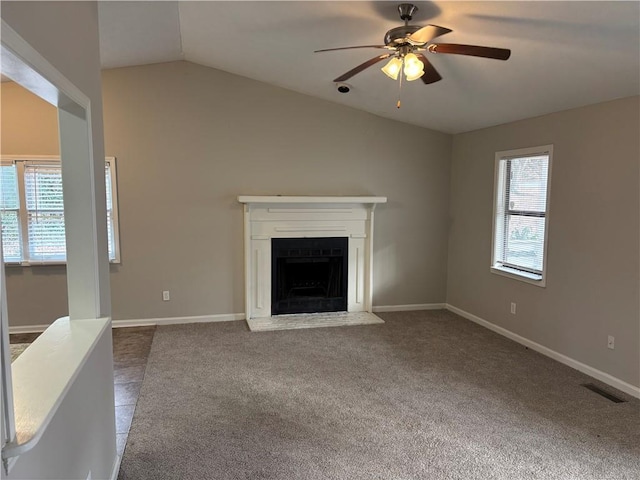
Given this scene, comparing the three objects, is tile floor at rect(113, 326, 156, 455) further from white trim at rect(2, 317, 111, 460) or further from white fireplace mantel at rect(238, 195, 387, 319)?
white fireplace mantel at rect(238, 195, 387, 319)

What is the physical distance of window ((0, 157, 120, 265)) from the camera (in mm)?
4617

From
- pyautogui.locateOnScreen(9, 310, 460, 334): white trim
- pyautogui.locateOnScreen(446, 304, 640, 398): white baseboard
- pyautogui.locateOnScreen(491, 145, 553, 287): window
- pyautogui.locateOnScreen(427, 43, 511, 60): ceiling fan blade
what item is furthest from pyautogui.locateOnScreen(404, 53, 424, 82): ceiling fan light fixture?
pyautogui.locateOnScreen(9, 310, 460, 334): white trim

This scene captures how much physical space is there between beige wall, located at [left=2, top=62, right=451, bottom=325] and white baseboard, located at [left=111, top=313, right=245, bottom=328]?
61mm

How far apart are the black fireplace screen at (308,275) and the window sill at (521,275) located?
1.81 m

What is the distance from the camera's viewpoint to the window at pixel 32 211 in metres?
4.62

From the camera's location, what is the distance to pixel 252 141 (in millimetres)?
5203

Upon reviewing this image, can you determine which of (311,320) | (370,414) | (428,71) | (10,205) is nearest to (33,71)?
(428,71)

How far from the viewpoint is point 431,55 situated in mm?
3424

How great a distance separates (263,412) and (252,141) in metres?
3.19

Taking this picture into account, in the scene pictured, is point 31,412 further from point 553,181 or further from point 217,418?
point 553,181

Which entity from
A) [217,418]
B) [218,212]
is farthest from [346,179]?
[217,418]

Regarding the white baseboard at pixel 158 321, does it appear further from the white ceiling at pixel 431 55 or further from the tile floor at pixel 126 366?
the white ceiling at pixel 431 55

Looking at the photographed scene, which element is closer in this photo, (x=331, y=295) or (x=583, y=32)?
(x=583, y=32)

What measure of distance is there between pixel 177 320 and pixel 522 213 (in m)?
A: 4.03
